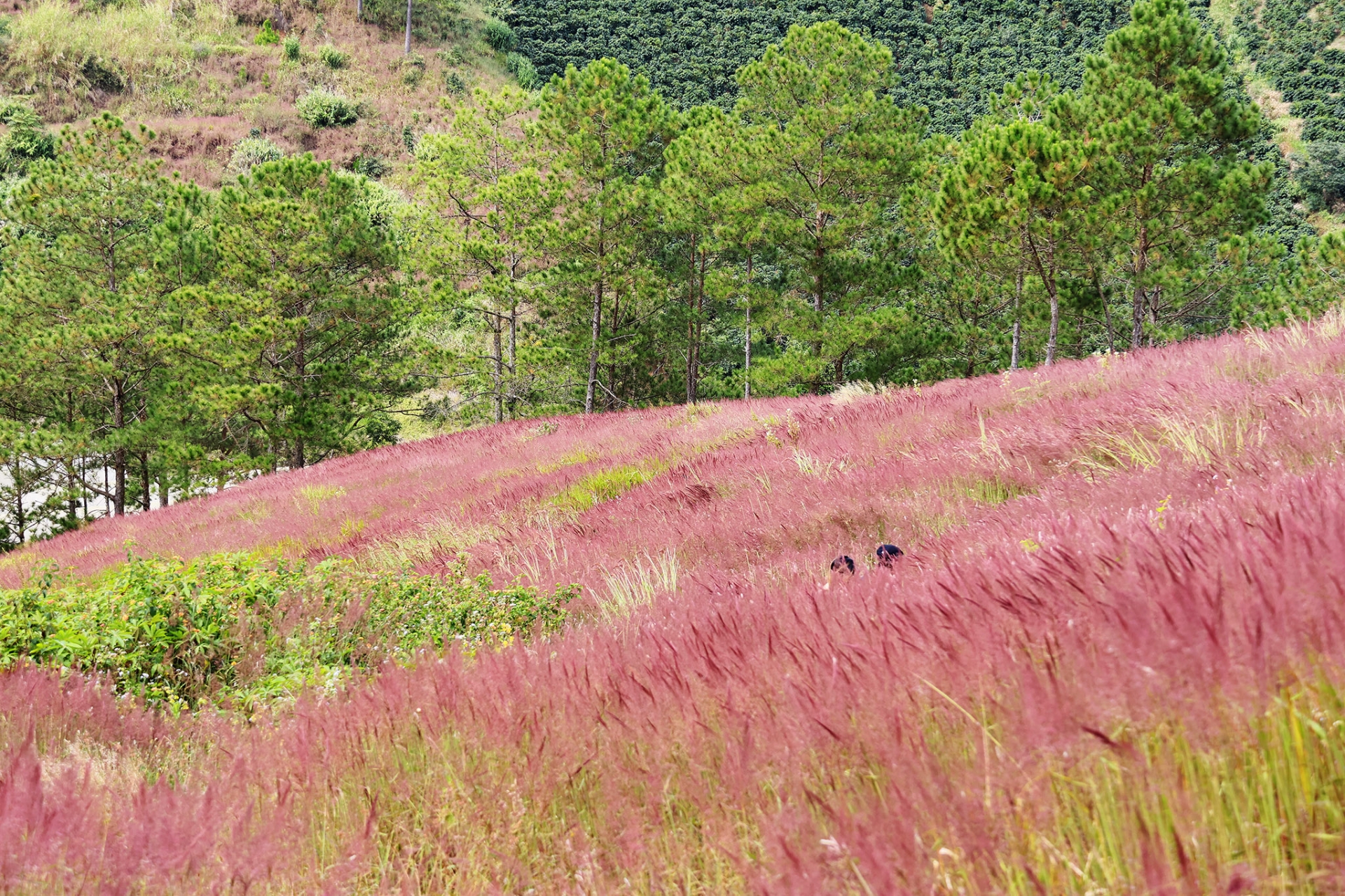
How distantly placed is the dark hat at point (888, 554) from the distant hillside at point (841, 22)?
60.2 m

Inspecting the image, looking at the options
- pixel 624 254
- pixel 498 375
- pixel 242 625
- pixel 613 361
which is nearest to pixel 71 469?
pixel 498 375

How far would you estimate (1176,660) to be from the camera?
1059 mm

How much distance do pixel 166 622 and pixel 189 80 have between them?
65.1 meters

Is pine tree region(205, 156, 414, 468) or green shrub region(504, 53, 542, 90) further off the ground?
green shrub region(504, 53, 542, 90)

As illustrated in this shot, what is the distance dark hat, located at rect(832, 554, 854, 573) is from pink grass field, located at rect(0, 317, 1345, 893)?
6 centimetres

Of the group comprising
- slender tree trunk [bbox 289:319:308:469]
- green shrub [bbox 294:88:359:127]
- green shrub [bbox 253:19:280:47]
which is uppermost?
green shrub [bbox 253:19:280:47]

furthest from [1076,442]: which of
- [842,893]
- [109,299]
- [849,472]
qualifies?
[109,299]

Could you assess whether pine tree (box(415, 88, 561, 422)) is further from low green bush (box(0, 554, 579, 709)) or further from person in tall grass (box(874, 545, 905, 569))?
person in tall grass (box(874, 545, 905, 569))

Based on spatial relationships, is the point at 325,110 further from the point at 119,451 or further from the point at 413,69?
the point at 119,451

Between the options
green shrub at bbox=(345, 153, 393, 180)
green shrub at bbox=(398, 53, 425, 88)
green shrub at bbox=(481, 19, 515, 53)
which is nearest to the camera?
green shrub at bbox=(345, 153, 393, 180)

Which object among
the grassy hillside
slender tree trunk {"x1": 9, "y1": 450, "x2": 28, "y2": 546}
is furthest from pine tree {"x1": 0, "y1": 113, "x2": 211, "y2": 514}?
the grassy hillside

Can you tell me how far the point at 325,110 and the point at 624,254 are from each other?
39256mm

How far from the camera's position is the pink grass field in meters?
1.00

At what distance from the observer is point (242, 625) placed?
3895 mm
